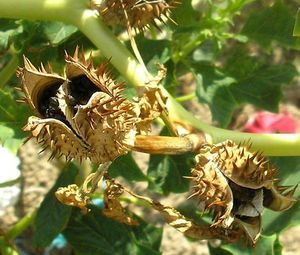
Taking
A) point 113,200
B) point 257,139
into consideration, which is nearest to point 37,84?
point 113,200

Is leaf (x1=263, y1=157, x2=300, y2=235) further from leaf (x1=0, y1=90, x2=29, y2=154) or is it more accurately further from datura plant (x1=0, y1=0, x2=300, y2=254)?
leaf (x1=0, y1=90, x2=29, y2=154)

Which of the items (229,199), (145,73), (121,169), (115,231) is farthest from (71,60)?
(115,231)

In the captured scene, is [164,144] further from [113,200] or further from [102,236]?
[102,236]

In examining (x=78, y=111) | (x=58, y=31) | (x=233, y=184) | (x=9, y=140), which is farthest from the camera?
(x=58, y=31)

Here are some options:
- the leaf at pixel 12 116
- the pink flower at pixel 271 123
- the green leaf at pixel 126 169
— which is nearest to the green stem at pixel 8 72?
the leaf at pixel 12 116

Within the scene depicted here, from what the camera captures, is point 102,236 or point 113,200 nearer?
point 113,200

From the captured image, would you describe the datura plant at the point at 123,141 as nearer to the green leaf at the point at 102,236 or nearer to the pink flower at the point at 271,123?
the green leaf at the point at 102,236
